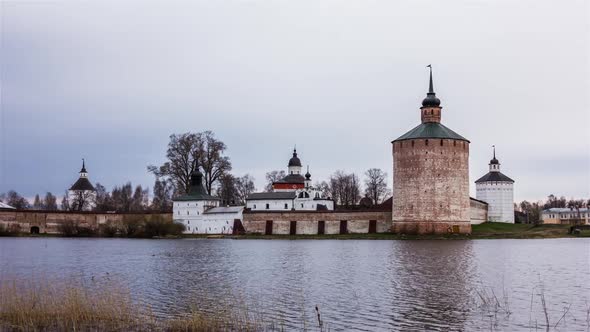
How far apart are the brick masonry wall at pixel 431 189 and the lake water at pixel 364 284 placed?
47.4 feet

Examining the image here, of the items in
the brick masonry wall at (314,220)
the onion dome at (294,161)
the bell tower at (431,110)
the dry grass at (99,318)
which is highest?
the bell tower at (431,110)

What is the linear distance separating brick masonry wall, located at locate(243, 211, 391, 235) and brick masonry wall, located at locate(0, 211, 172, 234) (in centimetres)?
559

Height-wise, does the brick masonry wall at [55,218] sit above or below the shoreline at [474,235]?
above

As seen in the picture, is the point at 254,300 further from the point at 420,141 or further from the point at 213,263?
the point at 420,141

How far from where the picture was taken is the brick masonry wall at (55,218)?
4303cm

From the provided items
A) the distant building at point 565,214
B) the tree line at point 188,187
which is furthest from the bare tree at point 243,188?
the distant building at point 565,214

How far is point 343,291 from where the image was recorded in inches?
515

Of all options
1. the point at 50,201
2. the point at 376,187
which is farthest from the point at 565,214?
the point at 50,201

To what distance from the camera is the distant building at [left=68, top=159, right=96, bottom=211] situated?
63.9 m

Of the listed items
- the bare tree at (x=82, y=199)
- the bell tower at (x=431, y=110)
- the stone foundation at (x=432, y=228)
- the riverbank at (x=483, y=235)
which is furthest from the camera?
the bare tree at (x=82, y=199)

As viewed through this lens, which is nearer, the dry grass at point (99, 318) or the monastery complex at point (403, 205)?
the dry grass at point (99, 318)

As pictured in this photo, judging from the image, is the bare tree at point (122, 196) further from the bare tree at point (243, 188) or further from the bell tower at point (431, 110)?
the bell tower at point (431, 110)

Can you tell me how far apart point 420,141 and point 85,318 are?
30.3 metres

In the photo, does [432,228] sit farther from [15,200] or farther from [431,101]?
[15,200]
